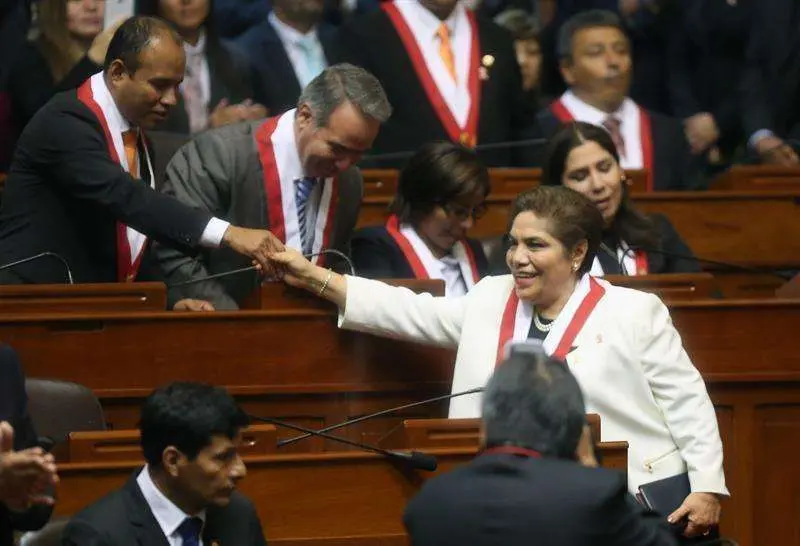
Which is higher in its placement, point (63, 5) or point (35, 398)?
point (63, 5)

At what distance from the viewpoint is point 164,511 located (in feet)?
12.9

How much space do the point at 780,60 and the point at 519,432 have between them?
4161 millimetres

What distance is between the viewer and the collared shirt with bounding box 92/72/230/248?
496 centimetres

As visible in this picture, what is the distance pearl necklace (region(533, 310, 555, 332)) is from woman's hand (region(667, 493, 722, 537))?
481 mm

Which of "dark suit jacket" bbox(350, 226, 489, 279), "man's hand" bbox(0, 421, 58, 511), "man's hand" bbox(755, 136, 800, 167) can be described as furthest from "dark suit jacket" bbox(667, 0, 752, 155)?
"man's hand" bbox(0, 421, 58, 511)

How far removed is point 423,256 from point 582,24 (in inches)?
63.0

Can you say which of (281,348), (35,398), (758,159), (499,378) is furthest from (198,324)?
(758,159)

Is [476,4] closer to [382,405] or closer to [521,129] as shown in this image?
[521,129]

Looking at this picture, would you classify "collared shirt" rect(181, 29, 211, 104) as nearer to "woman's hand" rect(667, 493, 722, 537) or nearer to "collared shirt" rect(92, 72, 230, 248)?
"collared shirt" rect(92, 72, 230, 248)

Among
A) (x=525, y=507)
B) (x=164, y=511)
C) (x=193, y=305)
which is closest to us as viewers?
(x=525, y=507)

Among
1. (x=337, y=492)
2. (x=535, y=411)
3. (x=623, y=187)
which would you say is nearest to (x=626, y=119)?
(x=623, y=187)

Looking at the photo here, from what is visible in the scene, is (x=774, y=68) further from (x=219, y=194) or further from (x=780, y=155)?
(x=219, y=194)

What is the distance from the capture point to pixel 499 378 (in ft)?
11.2

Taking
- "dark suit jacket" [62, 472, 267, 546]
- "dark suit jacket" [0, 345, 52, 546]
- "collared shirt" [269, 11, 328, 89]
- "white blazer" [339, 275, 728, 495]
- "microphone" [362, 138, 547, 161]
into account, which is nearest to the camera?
"dark suit jacket" [0, 345, 52, 546]
